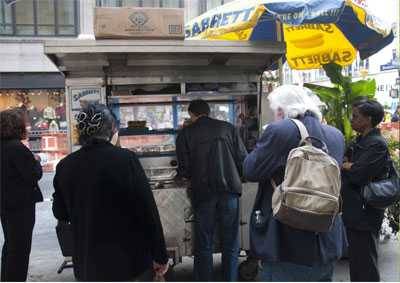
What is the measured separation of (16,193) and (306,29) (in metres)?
4.23

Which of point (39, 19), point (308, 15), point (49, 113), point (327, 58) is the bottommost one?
point (49, 113)

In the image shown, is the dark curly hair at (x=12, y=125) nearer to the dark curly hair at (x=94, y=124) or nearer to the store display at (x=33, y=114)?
the dark curly hair at (x=94, y=124)

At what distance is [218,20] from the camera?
19.5ft

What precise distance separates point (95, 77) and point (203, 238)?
5.87ft

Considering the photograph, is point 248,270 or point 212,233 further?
point 248,270

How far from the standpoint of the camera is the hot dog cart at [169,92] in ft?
14.9

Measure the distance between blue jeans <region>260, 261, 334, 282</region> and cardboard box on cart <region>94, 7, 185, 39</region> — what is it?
2.22m

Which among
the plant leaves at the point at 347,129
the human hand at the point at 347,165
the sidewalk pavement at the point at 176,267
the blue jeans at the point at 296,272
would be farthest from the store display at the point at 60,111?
the blue jeans at the point at 296,272

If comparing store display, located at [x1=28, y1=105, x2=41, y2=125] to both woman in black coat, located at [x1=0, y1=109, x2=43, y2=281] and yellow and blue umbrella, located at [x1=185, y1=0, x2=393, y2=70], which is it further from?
woman in black coat, located at [x1=0, y1=109, x2=43, y2=281]

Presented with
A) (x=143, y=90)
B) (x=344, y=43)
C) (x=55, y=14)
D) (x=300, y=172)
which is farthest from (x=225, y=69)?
(x=55, y=14)

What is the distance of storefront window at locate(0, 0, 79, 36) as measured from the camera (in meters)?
19.1

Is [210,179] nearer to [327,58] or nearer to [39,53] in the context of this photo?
[327,58]

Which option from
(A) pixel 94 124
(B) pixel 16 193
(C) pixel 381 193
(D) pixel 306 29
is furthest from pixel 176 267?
(D) pixel 306 29

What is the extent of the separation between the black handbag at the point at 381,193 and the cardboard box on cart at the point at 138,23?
1943 millimetres
